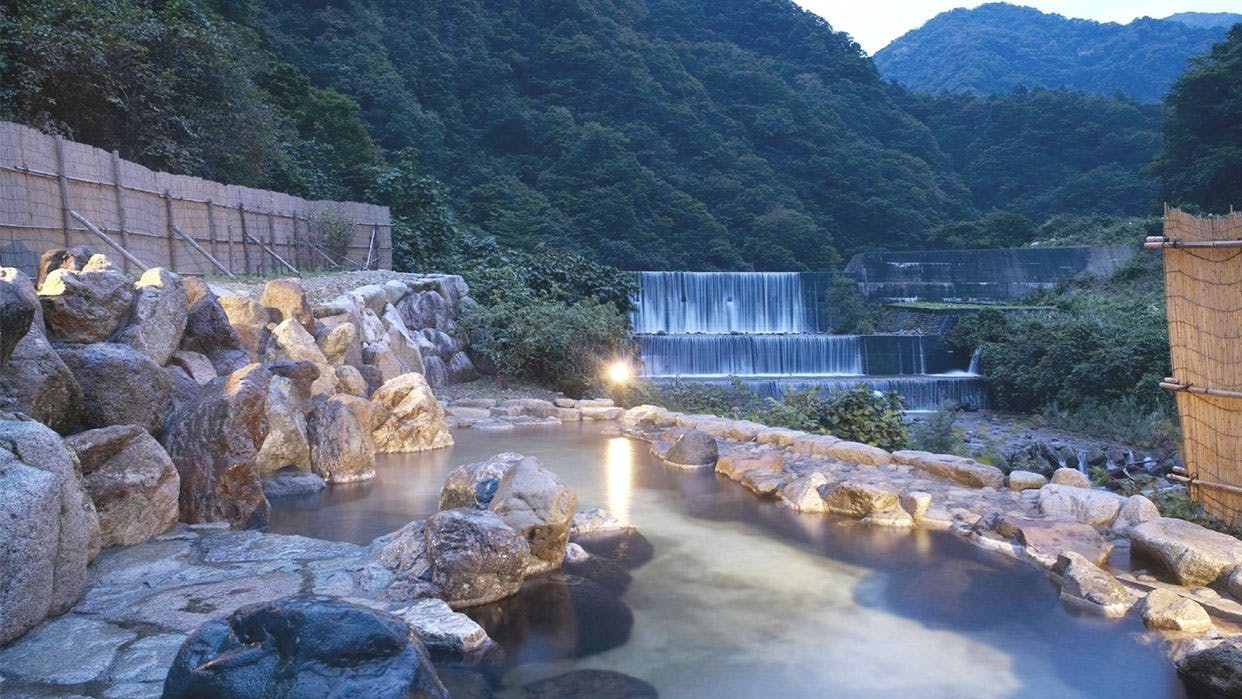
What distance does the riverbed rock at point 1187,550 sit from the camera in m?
4.39

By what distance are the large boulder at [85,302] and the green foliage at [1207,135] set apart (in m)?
24.1

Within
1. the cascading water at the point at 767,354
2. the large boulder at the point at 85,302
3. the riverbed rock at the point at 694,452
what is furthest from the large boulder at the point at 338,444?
the cascading water at the point at 767,354

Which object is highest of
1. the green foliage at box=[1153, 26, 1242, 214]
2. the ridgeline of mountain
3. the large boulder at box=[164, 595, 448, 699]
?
the ridgeline of mountain

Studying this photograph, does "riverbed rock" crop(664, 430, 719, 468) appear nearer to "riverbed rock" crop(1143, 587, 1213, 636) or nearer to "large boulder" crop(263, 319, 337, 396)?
"large boulder" crop(263, 319, 337, 396)

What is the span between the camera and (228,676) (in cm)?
247

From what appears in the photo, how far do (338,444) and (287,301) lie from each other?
2.94 m

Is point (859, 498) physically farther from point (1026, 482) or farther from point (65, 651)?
point (65, 651)

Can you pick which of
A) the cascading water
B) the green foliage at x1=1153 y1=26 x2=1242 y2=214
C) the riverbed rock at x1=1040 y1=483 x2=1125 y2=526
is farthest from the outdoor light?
the green foliage at x1=1153 y1=26 x2=1242 y2=214

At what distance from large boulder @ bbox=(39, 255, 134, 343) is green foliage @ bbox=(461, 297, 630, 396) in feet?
23.7

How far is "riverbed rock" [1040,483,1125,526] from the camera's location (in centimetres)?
541

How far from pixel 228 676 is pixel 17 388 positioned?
8.91ft

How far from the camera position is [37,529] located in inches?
126

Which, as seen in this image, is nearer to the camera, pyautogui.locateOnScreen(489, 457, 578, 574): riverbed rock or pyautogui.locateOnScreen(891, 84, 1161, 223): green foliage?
pyautogui.locateOnScreen(489, 457, 578, 574): riverbed rock

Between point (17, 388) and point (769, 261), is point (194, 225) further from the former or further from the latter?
point (769, 261)
